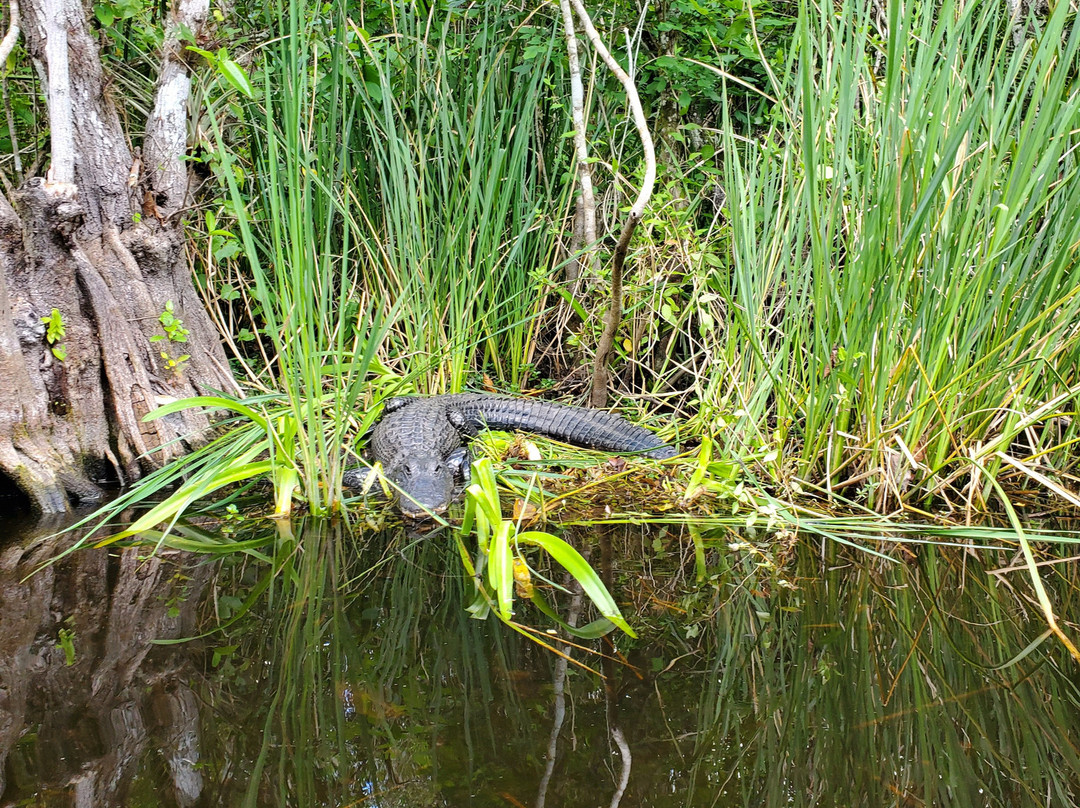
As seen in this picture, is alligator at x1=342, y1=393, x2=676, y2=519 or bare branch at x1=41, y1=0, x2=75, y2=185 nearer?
bare branch at x1=41, y1=0, x2=75, y2=185

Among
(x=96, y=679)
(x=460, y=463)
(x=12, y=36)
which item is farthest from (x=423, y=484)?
(x=12, y=36)

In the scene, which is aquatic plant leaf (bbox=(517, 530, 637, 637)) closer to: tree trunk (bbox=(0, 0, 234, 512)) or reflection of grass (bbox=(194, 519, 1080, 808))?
reflection of grass (bbox=(194, 519, 1080, 808))

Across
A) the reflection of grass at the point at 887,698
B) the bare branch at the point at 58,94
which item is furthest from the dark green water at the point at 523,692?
the bare branch at the point at 58,94

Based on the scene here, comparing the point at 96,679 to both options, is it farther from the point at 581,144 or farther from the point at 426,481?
the point at 581,144

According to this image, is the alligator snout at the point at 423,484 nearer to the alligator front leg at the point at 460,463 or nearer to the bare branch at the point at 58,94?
the alligator front leg at the point at 460,463

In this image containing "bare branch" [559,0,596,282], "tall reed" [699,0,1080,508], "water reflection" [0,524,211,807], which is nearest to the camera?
"water reflection" [0,524,211,807]

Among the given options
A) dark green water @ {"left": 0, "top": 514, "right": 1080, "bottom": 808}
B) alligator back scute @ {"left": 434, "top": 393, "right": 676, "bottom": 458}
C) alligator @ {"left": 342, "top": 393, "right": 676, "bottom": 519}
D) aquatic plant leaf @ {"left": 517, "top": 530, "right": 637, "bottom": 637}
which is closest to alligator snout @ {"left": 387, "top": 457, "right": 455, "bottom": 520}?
alligator @ {"left": 342, "top": 393, "right": 676, "bottom": 519}

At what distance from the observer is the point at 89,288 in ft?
10.2

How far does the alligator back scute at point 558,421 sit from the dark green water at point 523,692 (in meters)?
1.34

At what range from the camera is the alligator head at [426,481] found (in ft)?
9.56

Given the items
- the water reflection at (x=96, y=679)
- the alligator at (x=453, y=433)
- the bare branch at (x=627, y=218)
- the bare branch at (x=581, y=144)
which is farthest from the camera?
the bare branch at (x=581, y=144)

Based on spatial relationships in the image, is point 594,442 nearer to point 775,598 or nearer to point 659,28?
point 775,598

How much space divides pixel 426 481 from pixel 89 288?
1473 millimetres

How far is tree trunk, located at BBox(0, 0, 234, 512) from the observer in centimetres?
293
